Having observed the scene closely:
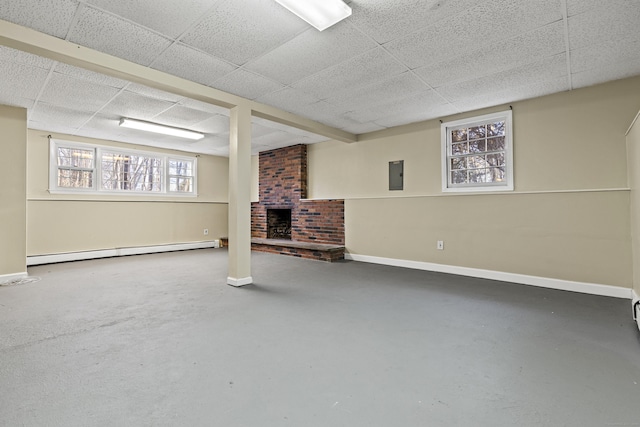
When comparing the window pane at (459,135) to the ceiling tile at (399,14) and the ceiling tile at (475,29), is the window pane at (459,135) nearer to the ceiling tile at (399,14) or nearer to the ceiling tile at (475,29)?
the ceiling tile at (475,29)

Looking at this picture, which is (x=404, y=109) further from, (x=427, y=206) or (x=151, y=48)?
(x=151, y=48)

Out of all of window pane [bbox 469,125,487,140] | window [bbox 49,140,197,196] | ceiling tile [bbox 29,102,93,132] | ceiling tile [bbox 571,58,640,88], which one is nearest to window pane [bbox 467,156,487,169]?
window pane [bbox 469,125,487,140]

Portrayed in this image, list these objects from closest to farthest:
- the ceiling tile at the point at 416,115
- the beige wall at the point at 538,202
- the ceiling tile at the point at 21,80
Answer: the ceiling tile at the point at 21,80, the beige wall at the point at 538,202, the ceiling tile at the point at 416,115

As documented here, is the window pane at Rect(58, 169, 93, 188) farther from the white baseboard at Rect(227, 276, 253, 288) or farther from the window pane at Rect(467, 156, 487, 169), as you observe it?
the window pane at Rect(467, 156, 487, 169)

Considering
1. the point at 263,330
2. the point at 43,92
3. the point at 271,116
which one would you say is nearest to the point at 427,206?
the point at 271,116

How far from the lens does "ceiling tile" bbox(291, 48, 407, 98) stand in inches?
118

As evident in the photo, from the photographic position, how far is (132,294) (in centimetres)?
349

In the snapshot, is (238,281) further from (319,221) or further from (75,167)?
(75,167)

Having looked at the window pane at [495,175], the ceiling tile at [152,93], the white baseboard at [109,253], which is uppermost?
the ceiling tile at [152,93]

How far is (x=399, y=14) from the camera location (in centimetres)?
230

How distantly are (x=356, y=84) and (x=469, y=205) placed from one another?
2.50m

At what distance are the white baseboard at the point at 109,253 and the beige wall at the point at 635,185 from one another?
7762 millimetres

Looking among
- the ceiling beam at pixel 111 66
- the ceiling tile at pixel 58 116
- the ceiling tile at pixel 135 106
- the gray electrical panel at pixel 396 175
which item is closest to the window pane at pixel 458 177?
the gray electrical panel at pixel 396 175

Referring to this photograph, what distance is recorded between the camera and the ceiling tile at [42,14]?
2145 mm
